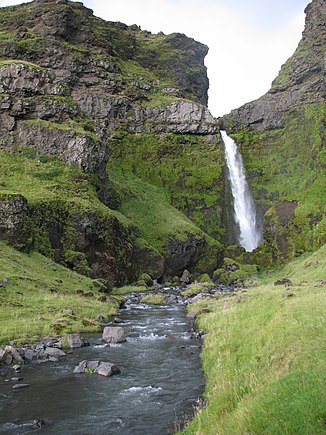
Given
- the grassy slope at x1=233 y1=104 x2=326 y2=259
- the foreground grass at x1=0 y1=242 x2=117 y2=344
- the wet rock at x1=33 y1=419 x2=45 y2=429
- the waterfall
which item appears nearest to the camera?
the wet rock at x1=33 y1=419 x2=45 y2=429

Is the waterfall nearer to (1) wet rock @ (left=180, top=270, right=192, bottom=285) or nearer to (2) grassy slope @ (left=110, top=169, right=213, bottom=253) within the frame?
(2) grassy slope @ (left=110, top=169, right=213, bottom=253)

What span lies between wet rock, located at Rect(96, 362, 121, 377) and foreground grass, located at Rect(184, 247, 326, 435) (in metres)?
4.55

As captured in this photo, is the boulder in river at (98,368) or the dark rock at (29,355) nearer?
the boulder in river at (98,368)

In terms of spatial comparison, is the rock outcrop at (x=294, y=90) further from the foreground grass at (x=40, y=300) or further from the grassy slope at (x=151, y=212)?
the foreground grass at (x=40, y=300)

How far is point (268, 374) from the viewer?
1291 centimetres

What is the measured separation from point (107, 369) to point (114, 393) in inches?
112

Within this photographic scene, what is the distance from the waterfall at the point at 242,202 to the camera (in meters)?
108

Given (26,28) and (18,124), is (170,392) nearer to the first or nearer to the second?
(18,124)

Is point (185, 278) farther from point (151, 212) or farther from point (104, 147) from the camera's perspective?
point (104, 147)

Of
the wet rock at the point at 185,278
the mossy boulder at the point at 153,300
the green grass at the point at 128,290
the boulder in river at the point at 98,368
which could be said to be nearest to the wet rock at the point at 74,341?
the boulder in river at the point at 98,368

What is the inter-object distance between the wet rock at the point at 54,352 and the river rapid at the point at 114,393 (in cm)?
49

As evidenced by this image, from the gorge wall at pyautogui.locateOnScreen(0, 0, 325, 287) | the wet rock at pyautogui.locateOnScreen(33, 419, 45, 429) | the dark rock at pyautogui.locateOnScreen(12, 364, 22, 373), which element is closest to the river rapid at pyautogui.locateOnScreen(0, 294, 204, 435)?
the wet rock at pyautogui.locateOnScreen(33, 419, 45, 429)

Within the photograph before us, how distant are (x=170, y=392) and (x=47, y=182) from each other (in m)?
63.3

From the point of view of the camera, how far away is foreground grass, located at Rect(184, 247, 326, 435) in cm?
883
